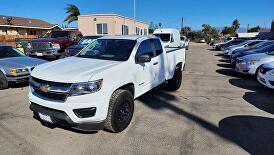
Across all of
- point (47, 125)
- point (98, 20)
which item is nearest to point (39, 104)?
point (47, 125)

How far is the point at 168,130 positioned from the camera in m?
4.48

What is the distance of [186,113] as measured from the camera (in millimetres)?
5387

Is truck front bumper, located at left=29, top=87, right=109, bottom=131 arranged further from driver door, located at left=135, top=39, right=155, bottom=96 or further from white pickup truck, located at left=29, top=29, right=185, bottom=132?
driver door, located at left=135, top=39, right=155, bottom=96

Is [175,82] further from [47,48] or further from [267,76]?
[47,48]

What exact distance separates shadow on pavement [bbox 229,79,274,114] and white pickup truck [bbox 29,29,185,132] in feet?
10.1

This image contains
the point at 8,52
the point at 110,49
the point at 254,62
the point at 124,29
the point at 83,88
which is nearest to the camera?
the point at 83,88

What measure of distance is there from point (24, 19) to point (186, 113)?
4453 centimetres

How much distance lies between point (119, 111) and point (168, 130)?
1.06m

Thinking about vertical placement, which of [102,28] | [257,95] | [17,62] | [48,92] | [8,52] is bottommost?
[257,95]

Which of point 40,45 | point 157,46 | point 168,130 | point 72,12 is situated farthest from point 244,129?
point 72,12

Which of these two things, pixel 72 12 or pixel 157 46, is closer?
pixel 157 46

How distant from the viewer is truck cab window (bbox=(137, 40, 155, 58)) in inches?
201

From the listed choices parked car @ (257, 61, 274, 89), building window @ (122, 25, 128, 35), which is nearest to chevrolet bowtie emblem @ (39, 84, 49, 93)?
parked car @ (257, 61, 274, 89)

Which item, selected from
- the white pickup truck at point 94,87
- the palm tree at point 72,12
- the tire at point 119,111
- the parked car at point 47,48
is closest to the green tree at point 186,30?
the palm tree at point 72,12
